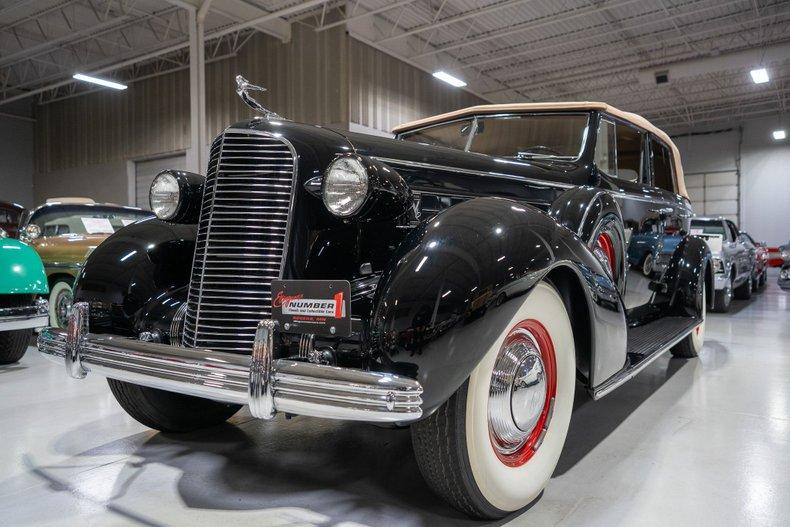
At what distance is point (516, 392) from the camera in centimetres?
196

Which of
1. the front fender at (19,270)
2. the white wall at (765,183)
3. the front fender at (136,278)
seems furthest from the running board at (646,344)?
the white wall at (765,183)

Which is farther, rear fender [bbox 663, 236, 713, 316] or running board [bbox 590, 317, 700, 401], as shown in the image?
rear fender [bbox 663, 236, 713, 316]

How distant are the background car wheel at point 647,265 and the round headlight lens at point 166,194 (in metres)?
2.90

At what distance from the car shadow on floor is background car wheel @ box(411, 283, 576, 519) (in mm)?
144

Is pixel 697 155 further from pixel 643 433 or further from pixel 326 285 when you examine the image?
pixel 326 285

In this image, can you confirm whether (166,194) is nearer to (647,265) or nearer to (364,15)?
(647,265)

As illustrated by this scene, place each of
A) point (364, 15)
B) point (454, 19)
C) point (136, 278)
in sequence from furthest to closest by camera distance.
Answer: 1. point (454, 19)
2. point (364, 15)
3. point (136, 278)

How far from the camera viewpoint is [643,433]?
2.82 metres

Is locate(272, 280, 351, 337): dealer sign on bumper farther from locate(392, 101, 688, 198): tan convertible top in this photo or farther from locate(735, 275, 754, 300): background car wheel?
locate(735, 275, 754, 300): background car wheel

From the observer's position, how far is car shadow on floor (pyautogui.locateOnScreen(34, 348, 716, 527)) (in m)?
2.03

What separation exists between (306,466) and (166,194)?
4.22 feet

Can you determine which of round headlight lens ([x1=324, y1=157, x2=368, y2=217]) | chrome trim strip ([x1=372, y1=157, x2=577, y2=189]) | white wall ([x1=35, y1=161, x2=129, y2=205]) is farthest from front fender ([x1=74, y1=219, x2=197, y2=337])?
white wall ([x1=35, y1=161, x2=129, y2=205])

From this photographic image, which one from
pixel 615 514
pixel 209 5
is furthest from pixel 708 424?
pixel 209 5

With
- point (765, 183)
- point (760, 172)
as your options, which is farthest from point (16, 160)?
point (765, 183)
